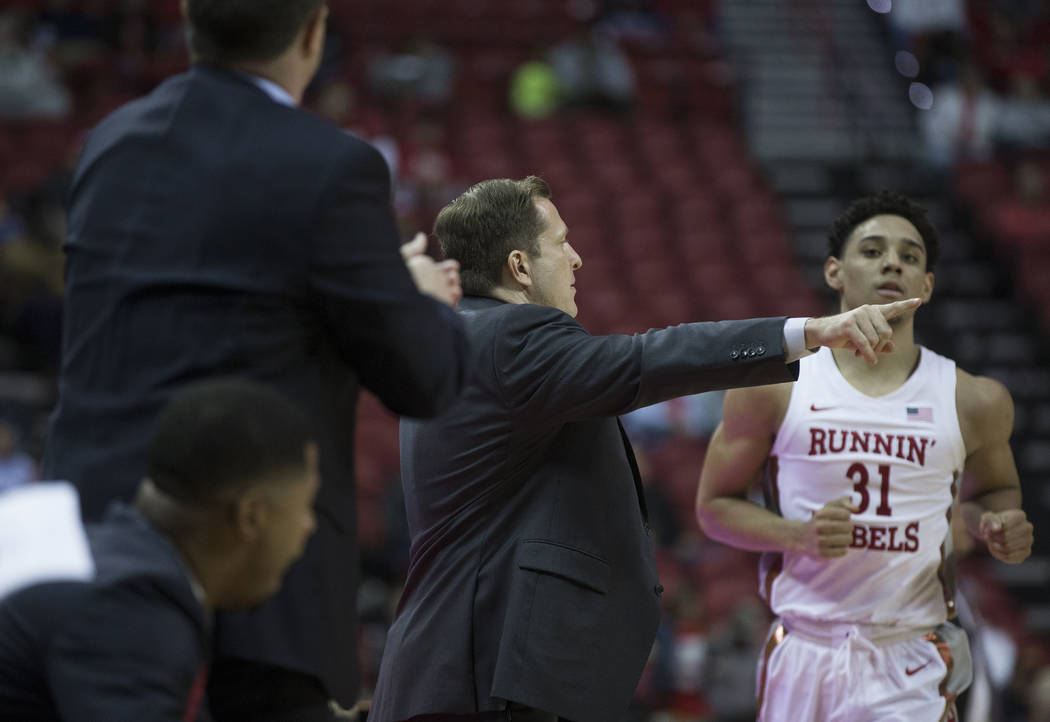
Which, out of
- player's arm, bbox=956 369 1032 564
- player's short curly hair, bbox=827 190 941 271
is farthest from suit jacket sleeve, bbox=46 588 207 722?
player's short curly hair, bbox=827 190 941 271

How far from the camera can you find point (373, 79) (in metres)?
13.0

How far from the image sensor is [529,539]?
3074 mm

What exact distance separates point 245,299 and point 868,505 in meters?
2.35

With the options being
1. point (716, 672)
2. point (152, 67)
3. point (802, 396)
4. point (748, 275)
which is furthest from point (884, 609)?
point (152, 67)

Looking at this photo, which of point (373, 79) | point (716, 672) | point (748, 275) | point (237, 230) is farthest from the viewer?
point (373, 79)

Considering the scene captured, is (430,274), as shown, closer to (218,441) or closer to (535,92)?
(218,441)

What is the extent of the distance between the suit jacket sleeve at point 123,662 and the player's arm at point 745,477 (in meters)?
2.26

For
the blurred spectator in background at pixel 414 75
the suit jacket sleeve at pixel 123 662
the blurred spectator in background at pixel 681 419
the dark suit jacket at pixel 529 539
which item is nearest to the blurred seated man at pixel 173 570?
the suit jacket sleeve at pixel 123 662

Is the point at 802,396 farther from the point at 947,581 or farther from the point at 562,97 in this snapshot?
the point at 562,97

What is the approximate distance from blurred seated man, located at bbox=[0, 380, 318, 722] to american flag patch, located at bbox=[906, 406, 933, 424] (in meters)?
2.37

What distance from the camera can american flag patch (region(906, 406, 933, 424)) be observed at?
3889 mm

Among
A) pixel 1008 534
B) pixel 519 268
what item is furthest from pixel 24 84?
pixel 1008 534

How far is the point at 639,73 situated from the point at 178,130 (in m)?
12.8

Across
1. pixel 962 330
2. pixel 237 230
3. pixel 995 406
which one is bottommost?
pixel 962 330
